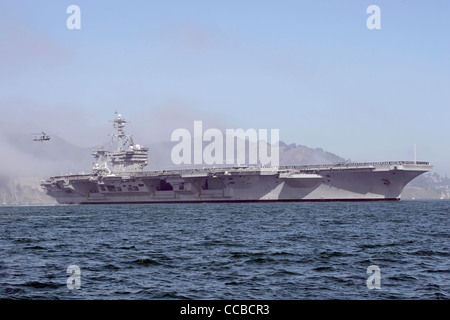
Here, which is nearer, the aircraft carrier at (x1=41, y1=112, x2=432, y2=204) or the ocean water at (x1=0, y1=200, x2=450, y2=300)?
the ocean water at (x1=0, y1=200, x2=450, y2=300)

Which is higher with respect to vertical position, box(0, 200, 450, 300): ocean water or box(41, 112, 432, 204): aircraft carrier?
box(41, 112, 432, 204): aircraft carrier

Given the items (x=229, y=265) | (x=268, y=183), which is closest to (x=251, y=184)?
(x=268, y=183)

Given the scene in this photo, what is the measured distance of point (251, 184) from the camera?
66.1m

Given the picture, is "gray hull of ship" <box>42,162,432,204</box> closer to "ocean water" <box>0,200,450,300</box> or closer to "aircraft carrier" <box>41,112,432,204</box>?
"aircraft carrier" <box>41,112,432,204</box>

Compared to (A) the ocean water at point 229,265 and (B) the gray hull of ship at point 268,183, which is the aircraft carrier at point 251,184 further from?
(A) the ocean water at point 229,265

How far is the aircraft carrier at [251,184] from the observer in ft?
201

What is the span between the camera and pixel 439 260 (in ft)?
55.7

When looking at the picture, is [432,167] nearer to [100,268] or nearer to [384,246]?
[384,246]

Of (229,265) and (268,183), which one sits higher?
(268,183)

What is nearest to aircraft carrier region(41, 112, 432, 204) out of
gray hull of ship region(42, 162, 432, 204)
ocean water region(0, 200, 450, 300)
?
gray hull of ship region(42, 162, 432, 204)

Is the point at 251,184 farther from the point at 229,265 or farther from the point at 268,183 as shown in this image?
the point at 229,265

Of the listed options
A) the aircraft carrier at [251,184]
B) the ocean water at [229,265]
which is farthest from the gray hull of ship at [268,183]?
the ocean water at [229,265]

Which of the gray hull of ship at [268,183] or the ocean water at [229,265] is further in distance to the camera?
the gray hull of ship at [268,183]

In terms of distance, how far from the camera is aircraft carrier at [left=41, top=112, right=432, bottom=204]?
61.2 metres
